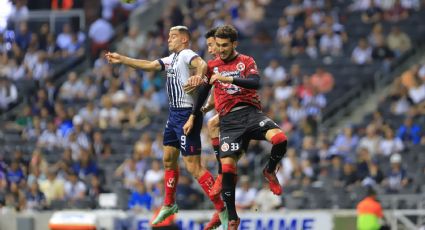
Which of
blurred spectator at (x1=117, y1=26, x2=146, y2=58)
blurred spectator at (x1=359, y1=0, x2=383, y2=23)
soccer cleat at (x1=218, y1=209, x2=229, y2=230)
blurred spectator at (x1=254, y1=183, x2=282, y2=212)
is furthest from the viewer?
blurred spectator at (x1=117, y1=26, x2=146, y2=58)

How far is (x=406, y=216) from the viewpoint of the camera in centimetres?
2388

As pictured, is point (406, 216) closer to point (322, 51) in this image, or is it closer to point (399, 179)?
point (399, 179)

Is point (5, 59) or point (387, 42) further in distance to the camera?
point (5, 59)

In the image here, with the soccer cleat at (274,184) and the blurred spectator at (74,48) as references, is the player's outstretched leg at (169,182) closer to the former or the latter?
the soccer cleat at (274,184)

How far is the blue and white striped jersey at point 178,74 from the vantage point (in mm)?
17016

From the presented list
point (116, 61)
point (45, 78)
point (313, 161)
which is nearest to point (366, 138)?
point (313, 161)

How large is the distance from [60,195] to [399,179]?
249 inches

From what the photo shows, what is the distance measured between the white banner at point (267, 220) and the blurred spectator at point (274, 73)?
5464mm

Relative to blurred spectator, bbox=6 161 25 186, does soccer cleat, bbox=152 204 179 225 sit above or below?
above

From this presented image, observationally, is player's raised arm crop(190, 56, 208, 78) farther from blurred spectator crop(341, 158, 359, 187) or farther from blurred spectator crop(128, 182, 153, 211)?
blurred spectator crop(341, 158, 359, 187)

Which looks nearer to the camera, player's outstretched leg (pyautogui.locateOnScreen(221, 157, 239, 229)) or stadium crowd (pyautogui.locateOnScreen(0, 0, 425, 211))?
player's outstretched leg (pyautogui.locateOnScreen(221, 157, 239, 229))

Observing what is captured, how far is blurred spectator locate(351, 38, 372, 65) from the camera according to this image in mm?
29297

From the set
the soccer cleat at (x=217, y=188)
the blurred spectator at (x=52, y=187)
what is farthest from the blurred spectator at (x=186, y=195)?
the soccer cleat at (x=217, y=188)

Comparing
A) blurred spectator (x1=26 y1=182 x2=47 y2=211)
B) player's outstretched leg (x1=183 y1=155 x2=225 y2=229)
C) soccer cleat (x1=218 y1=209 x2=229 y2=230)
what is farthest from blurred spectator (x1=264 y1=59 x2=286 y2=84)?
soccer cleat (x1=218 y1=209 x2=229 y2=230)
